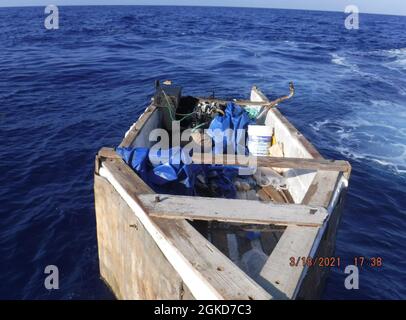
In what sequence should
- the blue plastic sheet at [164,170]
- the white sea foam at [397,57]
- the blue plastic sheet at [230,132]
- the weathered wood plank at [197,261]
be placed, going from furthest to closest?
1. the white sea foam at [397,57]
2. the blue plastic sheet at [230,132]
3. the blue plastic sheet at [164,170]
4. the weathered wood plank at [197,261]

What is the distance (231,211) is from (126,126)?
1241 centimetres

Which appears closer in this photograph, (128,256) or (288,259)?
(288,259)

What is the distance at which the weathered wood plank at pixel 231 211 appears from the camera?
13.7 ft

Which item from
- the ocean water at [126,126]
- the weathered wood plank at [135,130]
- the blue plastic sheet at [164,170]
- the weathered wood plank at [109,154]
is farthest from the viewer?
the ocean water at [126,126]

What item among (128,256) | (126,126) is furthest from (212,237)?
(126,126)

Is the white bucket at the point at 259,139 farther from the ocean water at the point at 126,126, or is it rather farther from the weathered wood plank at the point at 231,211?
the weathered wood plank at the point at 231,211

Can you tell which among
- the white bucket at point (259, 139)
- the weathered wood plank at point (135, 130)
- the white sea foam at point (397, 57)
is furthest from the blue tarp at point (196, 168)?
the white sea foam at point (397, 57)

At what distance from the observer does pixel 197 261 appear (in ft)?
11.6

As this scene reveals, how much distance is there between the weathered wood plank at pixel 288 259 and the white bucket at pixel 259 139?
4.38 metres

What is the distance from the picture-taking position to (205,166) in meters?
7.28

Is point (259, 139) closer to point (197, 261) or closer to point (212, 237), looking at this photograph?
point (212, 237)

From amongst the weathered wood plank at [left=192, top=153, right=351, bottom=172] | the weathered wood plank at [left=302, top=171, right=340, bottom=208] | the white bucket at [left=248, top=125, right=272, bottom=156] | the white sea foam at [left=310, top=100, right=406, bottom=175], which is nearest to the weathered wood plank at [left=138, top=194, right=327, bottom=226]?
the weathered wood plank at [left=302, top=171, right=340, bottom=208]

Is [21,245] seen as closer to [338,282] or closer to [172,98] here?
[172,98]
